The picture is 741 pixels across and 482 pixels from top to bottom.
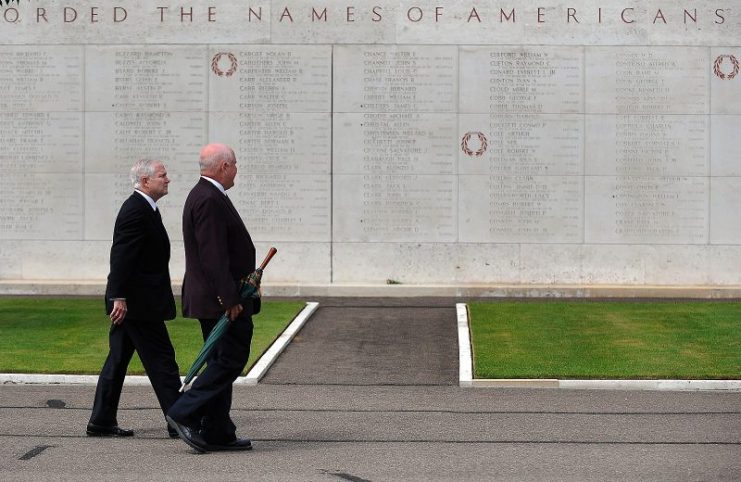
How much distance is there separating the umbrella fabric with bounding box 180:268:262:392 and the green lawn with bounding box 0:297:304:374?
153 inches

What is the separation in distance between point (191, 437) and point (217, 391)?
0.31m

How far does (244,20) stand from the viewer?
760 inches

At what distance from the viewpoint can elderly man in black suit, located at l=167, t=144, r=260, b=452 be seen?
7.81m

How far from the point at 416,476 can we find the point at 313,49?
12940mm

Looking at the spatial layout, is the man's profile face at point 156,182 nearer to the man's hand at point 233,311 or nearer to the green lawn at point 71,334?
the man's hand at point 233,311

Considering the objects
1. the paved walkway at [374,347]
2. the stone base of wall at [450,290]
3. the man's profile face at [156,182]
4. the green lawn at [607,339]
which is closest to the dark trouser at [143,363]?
the man's profile face at [156,182]

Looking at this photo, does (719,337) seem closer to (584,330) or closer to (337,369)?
(584,330)

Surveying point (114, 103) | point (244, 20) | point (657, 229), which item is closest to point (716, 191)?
point (657, 229)

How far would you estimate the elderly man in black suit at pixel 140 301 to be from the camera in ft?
27.8

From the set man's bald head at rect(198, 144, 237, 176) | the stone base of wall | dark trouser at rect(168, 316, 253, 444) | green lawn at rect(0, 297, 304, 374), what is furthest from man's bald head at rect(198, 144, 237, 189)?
the stone base of wall

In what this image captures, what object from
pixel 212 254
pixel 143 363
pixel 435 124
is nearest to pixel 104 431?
pixel 143 363

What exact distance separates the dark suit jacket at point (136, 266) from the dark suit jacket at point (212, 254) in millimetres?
518

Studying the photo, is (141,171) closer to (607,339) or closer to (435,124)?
(607,339)

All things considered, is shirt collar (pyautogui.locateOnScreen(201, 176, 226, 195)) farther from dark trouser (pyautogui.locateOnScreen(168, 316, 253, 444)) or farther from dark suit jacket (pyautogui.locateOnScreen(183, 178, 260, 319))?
dark trouser (pyautogui.locateOnScreen(168, 316, 253, 444))
